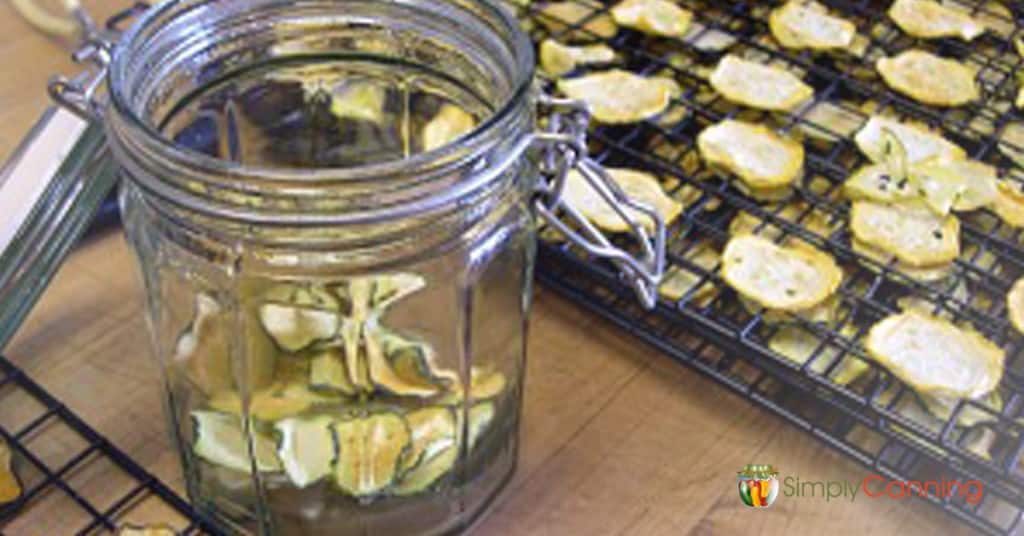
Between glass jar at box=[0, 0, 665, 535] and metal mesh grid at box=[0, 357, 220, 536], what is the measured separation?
25 millimetres

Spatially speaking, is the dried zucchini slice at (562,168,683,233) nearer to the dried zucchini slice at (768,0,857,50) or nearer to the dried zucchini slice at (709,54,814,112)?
the dried zucchini slice at (709,54,814,112)

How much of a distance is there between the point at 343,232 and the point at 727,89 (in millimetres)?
478

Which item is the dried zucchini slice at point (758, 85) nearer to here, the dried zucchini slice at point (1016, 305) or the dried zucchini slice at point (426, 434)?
the dried zucchini slice at point (1016, 305)

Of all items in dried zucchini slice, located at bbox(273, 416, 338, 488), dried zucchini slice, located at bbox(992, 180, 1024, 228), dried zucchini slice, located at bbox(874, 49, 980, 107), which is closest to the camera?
dried zucchini slice, located at bbox(273, 416, 338, 488)

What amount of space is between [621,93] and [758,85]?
0.11 meters

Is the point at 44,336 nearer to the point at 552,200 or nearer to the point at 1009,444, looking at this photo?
the point at 552,200

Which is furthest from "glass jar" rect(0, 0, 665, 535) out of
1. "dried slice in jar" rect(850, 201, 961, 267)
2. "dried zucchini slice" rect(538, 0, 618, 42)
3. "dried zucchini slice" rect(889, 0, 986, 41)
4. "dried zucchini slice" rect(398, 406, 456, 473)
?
Result: "dried zucchini slice" rect(889, 0, 986, 41)

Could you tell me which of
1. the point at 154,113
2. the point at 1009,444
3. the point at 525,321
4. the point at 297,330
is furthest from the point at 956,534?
the point at 154,113

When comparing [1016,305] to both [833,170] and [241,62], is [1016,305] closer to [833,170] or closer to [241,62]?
[833,170]

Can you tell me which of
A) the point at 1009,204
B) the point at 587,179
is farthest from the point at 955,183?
the point at 587,179

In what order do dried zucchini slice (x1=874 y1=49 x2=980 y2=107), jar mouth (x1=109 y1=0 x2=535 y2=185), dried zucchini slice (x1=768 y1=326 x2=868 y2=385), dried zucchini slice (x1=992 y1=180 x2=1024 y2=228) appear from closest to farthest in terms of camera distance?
jar mouth (x1=109 y1=0 x2=535 y2=185)
dried zucchini slice (x1=768 y1=326 x2=868 y2=385)
dried zucchini slice (x1=992 y1=180 x2=1024 y2=228)
dried zucchini slice (x1=874 y1=49 x2=980 y2=107)

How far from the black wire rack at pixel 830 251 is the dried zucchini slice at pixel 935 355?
0.4 inches

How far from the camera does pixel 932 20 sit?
3.28 feet

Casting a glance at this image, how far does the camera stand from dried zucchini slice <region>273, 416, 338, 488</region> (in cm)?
57
